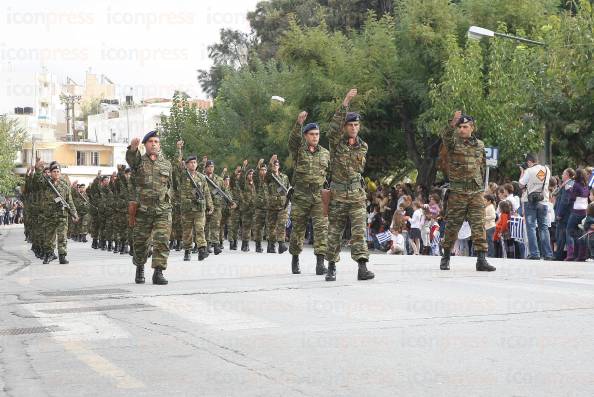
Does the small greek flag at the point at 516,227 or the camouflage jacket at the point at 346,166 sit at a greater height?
the camouflage jacket at the point at 346,166

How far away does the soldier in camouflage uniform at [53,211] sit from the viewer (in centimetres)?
1978

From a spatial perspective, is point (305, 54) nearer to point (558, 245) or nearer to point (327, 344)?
point (558, 245)

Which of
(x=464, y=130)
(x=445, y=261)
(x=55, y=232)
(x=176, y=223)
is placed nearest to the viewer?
(x=464, y=130)

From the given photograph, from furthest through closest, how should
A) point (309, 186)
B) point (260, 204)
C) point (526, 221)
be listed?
1. point (260, 204)
2. point (526, 221)
3. point (309, 186)

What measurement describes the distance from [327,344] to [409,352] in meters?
0.69

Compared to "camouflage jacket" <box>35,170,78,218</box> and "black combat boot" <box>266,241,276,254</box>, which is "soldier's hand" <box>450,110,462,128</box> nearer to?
"camouflage jacket" <box>35,170,78,218</box>

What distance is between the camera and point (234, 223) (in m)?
26.3

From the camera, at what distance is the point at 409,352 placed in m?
7.27

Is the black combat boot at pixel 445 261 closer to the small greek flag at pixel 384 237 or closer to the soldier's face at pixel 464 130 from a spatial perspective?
the soldier's face at pixel 464 130

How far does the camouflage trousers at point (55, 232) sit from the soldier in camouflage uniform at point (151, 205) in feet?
22.2

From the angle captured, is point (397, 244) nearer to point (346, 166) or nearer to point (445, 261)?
point (445, 261)

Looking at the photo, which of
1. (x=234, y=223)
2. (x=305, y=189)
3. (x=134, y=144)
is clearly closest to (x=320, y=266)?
(x=305, y=189)

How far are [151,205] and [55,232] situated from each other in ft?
23.8


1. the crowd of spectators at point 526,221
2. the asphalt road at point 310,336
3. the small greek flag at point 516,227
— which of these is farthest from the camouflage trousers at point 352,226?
the small greek flag at point 516,227
